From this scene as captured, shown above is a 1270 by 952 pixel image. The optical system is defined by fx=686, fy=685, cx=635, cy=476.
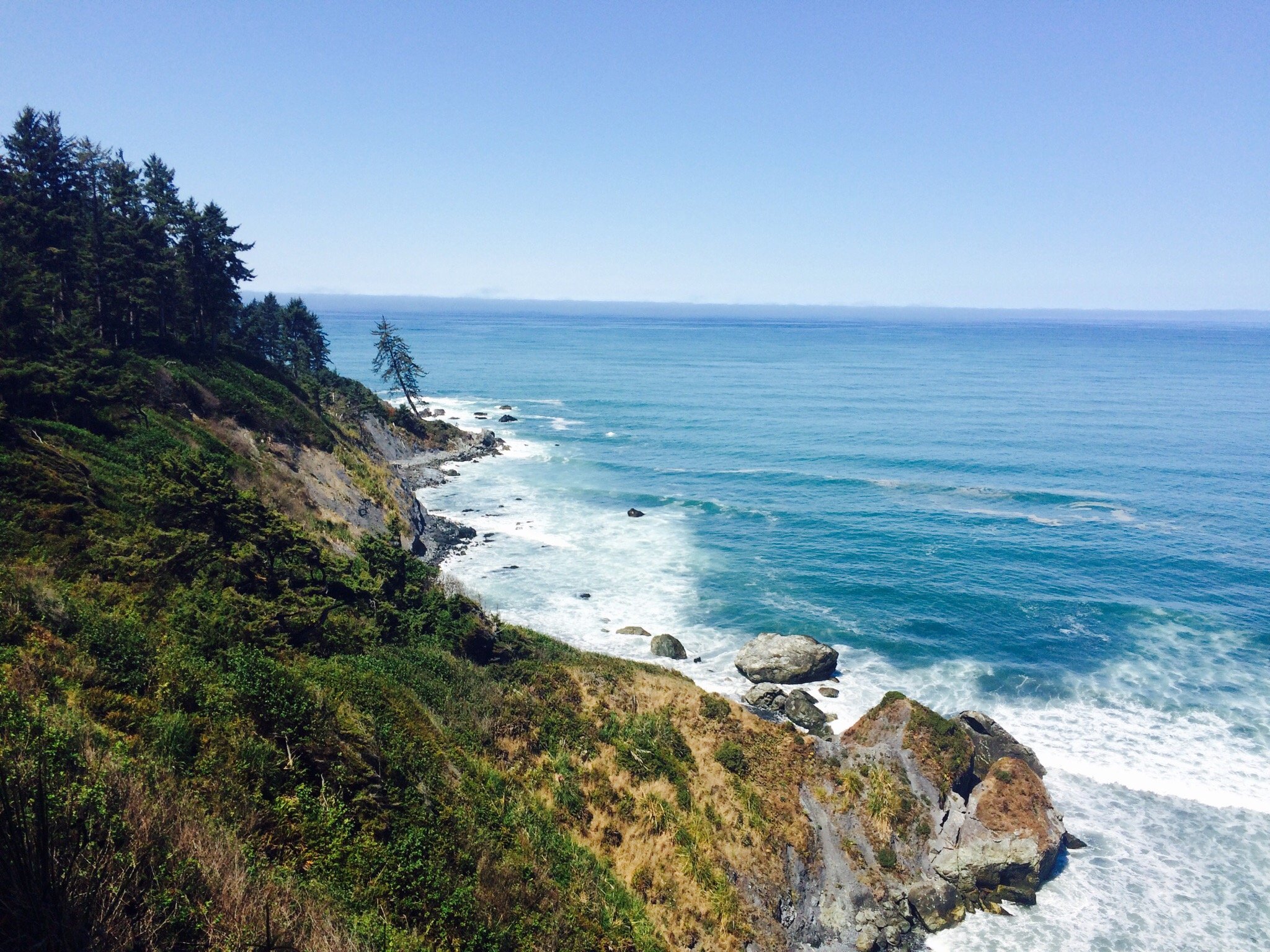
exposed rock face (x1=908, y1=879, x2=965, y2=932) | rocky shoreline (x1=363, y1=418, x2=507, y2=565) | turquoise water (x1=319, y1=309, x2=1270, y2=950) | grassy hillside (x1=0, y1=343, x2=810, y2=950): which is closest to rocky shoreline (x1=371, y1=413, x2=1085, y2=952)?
exposed rock face (x1=908, y1=879, x2=965, y2=932)

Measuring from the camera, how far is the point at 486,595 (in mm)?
49531

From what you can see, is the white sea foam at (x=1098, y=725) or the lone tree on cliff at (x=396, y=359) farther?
the lone tree on cliff at (x=396, y=359)

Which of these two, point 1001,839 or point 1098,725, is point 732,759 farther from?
point 1098,725

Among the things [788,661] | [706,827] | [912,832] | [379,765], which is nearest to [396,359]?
[788,661]

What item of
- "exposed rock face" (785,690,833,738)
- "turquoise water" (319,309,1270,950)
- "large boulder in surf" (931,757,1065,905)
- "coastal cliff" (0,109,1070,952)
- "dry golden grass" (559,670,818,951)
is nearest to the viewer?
"coastal cliff" (0,109,1070,952)

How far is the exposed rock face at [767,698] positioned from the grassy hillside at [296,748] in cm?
658

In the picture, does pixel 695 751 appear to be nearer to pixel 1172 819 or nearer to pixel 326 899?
pixel 326 899

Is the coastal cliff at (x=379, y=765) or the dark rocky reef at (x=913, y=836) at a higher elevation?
the coastal cliff at (x=379, y=765)

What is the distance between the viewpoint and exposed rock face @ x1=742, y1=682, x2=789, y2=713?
3775 cm

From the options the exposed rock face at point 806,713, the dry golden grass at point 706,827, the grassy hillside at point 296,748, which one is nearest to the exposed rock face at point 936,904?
the dry golden grass at point 706,827

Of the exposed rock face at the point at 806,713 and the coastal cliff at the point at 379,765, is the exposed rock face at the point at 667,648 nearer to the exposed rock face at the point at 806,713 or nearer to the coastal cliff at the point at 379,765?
the coastal cliff at the point at 379,765

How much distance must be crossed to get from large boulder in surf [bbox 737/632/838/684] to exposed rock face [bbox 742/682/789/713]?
1514mm

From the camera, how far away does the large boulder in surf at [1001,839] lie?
89.0ft

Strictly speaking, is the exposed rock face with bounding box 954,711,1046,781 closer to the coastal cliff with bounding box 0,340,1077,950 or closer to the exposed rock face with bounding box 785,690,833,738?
the coastal cliff with bounding box 0,340,1077,950
